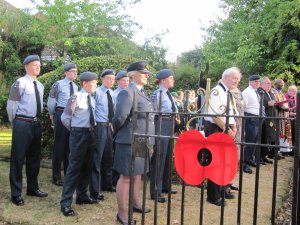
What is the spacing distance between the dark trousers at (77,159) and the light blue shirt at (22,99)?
74cm

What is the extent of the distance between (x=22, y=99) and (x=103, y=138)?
1.27m

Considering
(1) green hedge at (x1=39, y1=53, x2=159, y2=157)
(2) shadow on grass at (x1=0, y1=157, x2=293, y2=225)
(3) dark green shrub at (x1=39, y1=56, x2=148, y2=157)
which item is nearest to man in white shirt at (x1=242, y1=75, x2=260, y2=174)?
(2) shadow on grass at (x1=0, y1=157, x2=293, y2=225)

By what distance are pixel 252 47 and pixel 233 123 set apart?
9186 mm

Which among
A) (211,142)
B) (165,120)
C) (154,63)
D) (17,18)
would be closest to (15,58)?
(17,18)

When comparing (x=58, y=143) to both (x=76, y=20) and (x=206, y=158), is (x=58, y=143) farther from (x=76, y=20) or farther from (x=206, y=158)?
(x=76, y=20)

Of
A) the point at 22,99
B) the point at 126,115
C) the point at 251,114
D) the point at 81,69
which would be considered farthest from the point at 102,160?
the point at 251,114

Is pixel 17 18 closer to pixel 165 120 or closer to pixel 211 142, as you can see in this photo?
pixel 165 120

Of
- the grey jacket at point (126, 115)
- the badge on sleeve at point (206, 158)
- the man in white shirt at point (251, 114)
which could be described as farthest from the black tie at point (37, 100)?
the man in white shirt at point (251, 114)

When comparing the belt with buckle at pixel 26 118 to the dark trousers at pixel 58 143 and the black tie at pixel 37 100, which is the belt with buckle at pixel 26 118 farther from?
the dark trousers at pixel 58 143

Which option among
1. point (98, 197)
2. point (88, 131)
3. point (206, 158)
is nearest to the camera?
point (206, 158)

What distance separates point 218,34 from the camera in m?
20.4

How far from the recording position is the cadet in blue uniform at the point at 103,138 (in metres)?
5.34

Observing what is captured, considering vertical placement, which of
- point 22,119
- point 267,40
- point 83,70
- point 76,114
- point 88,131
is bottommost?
point 88,131

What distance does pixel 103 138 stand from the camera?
18.0 ft
